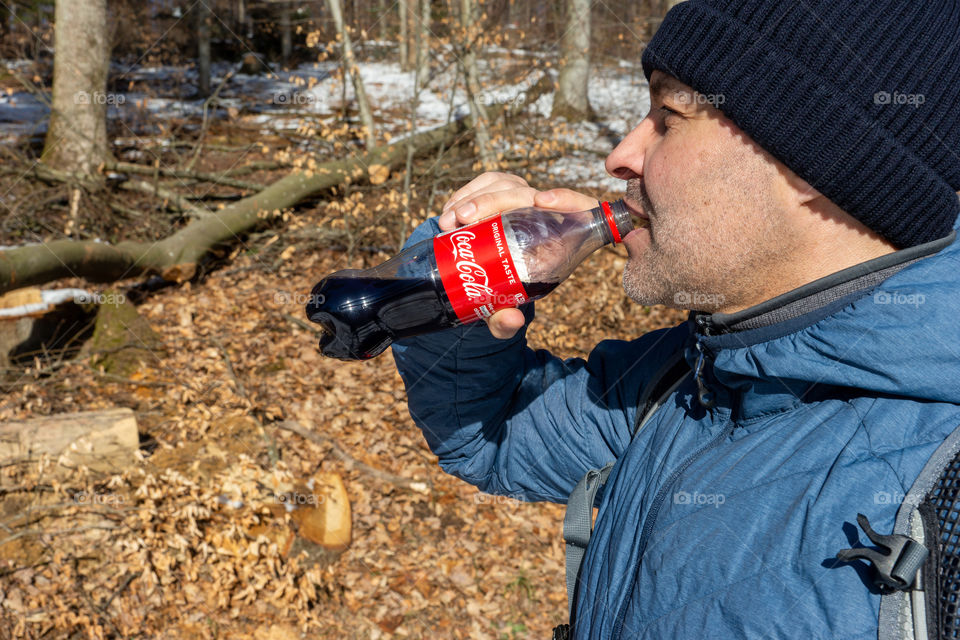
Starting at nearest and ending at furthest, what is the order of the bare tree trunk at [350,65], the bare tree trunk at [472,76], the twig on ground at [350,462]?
the twig on ground at [350,462] < the bare tree trunk at [472,76] < the bare tree trunk at [350,65]

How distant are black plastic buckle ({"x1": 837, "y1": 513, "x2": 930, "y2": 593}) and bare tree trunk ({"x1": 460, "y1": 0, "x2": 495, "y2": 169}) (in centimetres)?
723

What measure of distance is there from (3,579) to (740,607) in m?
4.83

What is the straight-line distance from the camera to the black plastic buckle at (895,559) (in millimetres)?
1010

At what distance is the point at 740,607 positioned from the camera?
119 cm

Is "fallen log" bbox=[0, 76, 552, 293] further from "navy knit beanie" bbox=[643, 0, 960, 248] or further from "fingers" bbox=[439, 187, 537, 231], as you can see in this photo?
"navy knit beanie" bbox=[643, 0, 960, 248]

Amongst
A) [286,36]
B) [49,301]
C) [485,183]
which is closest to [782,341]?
[485,183]

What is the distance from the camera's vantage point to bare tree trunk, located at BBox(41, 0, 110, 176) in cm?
926

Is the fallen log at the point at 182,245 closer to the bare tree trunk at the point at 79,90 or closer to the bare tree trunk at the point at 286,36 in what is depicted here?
the bare tree trunk at the point at 79,90

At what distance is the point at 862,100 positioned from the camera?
4.65 feet

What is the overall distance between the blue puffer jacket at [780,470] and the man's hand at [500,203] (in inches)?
17.7

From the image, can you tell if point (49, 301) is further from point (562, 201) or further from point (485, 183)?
point (562, 201)

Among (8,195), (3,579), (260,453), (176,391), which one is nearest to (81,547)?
(3,579)

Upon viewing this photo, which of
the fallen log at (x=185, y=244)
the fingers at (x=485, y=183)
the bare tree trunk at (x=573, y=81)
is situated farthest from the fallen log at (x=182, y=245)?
the fingers at (x=485, y=183)

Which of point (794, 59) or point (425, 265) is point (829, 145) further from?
point (425, 265)
